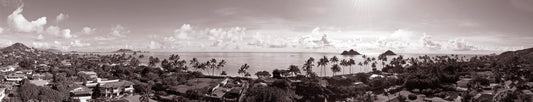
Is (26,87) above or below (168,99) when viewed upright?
above

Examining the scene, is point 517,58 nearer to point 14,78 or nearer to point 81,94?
point 81,94

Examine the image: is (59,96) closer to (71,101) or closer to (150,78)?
(71,101)

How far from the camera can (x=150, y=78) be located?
6338cm

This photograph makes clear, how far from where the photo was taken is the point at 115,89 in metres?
46.5

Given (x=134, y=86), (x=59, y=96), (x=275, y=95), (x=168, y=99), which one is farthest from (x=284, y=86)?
(x=59, y=96)

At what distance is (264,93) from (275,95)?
1282 mm

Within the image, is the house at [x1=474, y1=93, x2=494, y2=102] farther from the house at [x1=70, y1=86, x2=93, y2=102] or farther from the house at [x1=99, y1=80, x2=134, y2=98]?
the house at [x1=70, y1=86, x2=93, y2=102]

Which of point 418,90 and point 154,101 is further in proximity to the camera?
point 418,90

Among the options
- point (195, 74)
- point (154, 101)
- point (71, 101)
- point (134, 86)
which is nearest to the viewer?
point (71, 101)

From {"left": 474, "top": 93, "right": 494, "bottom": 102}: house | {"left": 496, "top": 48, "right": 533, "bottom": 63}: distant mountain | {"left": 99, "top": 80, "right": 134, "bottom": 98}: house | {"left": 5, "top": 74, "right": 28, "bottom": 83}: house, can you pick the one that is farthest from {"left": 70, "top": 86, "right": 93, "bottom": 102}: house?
{"left": 496, "top": 48, "right": 533, "bottom": 63}: distant mountain

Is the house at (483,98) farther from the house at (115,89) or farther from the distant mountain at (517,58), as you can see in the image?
the distant mountain at (517,58)

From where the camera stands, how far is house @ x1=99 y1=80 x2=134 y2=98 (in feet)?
150

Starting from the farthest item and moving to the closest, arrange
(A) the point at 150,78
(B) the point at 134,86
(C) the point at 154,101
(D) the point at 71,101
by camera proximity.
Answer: (A) the point at 150,78 → (B) the point at 134,86 → (C) the point at 154,101 → (D) the point at 71,101

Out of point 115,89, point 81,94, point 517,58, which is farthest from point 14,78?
point 517,58
